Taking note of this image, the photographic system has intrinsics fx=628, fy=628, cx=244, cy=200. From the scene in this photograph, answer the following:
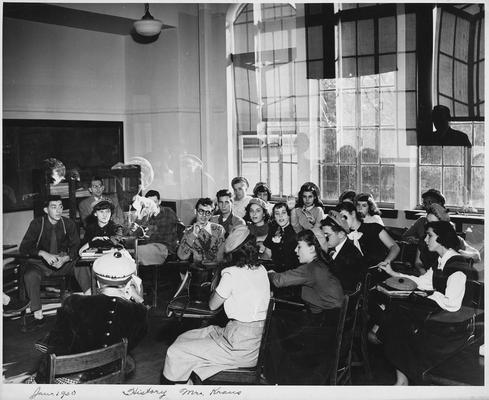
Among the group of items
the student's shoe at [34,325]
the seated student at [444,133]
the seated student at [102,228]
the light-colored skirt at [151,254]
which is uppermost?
the seated student at [444,133]

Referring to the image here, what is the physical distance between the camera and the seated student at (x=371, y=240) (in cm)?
573

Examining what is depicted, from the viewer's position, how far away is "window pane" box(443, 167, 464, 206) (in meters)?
7.39

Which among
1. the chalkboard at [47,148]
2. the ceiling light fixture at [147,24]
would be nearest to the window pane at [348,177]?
the ceiling light fixture at [147,24]

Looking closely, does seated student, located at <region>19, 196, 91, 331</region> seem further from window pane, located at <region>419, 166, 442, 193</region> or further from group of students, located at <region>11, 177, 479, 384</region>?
window pane, located at <region>419, 166, 442, 193</region>

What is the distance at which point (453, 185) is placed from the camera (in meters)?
7.53

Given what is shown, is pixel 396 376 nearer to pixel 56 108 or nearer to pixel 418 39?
pixel 418 39

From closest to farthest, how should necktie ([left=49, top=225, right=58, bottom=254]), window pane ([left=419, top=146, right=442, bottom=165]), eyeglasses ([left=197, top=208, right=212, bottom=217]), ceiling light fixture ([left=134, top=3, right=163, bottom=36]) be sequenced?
necktie ([left=49, top=225, right=58, bottom=254]), eyeglasses ([left=197, top=208, right=212, bottom=217]), window pane ([left=419, top=146, right=442, bottom=165]), ceiling light fixture ([left=134, top=3, right=163, bottom=36])

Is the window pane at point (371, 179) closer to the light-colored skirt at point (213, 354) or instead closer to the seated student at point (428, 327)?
the seated student at point (428, 327)

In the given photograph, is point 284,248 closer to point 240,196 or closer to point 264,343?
point 264,343

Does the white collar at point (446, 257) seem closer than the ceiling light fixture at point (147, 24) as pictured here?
Yes

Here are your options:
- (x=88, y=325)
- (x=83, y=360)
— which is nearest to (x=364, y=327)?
(x=88, y=325)

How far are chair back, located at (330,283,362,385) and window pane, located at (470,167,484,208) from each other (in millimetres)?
3999

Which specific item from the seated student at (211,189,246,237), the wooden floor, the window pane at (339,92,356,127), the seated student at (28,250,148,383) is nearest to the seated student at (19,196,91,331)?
the wooden floor

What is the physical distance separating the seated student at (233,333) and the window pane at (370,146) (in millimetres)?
4815
